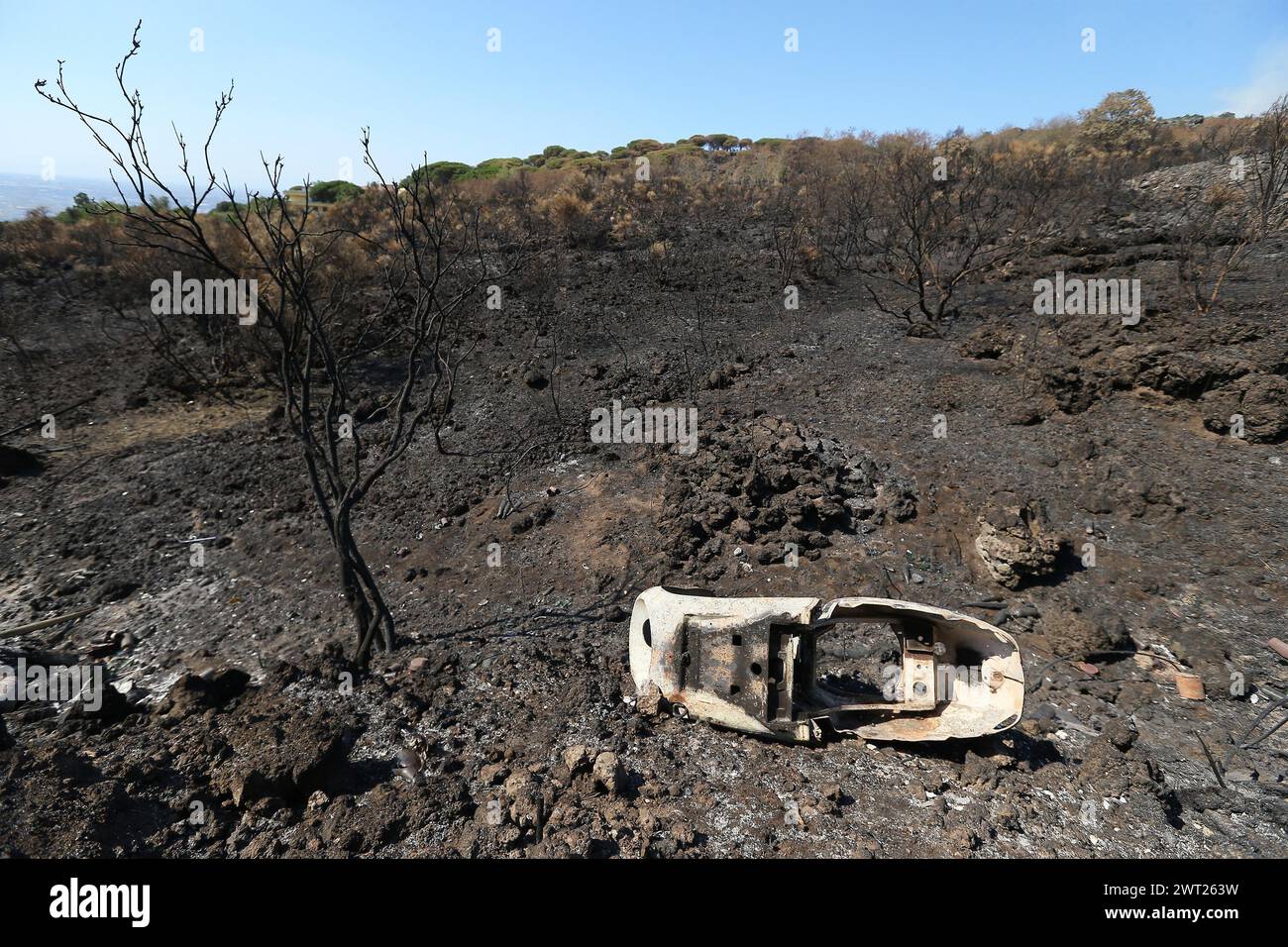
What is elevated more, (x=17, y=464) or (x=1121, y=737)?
(x=17, y=464)

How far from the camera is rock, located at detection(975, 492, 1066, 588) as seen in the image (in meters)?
5.81

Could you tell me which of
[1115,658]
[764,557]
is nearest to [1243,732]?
[1115,658]

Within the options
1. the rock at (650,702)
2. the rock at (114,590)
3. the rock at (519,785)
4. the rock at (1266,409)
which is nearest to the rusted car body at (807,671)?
the rock at (650,702)

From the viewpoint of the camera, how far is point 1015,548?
5875 mm

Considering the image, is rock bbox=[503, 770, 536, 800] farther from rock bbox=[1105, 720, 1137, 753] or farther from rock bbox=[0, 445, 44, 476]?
rock bbox=[0, 445, 44, 476]

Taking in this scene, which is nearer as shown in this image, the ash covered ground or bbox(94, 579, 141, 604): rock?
the ash covered ground

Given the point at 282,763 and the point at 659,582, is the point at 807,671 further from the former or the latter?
the point at 282,763

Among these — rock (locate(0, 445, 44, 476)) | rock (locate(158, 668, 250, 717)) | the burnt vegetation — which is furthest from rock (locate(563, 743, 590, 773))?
rock (locate(0, 445, 44, 476))

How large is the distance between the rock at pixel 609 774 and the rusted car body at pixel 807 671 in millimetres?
767

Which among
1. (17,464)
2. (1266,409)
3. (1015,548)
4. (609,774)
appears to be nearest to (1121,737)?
(1015,548)

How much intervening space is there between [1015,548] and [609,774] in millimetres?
4695

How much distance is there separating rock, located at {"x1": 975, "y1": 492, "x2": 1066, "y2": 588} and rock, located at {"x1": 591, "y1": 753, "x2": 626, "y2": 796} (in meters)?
4.46
